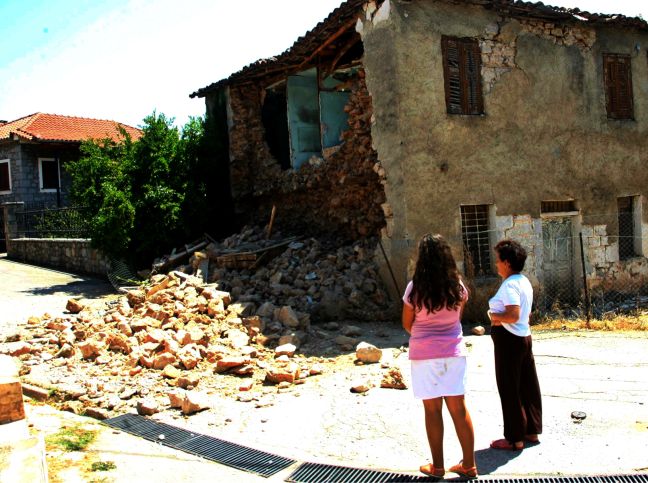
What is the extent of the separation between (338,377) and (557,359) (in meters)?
2.99

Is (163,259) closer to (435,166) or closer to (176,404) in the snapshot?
(435,166)

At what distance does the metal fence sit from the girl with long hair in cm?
1457

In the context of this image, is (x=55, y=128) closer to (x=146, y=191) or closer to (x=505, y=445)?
(x=146, y=191)

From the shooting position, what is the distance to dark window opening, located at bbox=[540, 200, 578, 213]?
12047mm

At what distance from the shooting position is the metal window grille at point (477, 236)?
437 inches

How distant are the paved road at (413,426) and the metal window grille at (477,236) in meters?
3.16

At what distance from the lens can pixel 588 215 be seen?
40.6 ft

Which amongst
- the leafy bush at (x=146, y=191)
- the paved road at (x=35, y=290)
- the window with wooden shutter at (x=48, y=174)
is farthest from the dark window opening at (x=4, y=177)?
the leafy bush at (x=146, y=191)

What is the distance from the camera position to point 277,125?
15273 mm

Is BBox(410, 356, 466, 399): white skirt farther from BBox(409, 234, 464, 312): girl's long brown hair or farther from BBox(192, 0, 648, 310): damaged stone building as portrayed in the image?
BBox(192, 0, 648, 310): damaged stone building

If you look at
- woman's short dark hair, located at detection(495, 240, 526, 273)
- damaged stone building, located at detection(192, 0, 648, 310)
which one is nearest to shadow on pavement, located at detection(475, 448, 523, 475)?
woman's short dark hair, located at detection(495, 240, 526, 273)

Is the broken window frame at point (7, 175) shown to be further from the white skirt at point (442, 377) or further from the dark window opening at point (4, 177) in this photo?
the white skirt at point (442, 377)

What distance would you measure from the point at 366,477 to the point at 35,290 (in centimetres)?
1166

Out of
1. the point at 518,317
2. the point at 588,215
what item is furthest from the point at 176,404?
the point at 588,215
